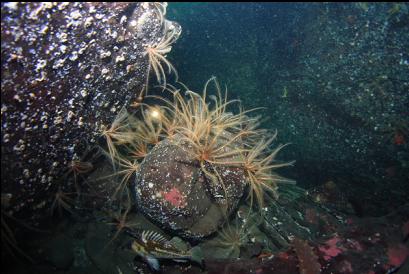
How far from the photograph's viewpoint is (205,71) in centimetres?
678

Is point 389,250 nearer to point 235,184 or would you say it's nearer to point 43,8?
point 235,184

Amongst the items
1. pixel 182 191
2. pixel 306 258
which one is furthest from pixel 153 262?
pixel 306 258

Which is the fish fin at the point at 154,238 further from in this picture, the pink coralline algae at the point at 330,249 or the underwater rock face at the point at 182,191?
the pink coralline algae at the point at 330,249

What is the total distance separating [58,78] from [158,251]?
251 cm

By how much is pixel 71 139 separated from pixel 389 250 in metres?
4.52

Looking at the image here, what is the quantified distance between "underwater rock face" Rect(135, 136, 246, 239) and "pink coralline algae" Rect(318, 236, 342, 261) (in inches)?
54.0

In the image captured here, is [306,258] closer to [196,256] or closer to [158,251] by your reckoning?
[196,256]

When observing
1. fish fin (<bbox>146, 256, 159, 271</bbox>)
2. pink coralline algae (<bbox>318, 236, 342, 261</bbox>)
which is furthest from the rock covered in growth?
pink coralline algae (<bbox>318, 236, 342, 261</bbox>)

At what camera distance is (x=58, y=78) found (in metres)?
A: 3.28

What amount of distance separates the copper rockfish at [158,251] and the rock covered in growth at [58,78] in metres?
1.40

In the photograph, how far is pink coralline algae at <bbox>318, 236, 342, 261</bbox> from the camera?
12.2 ft

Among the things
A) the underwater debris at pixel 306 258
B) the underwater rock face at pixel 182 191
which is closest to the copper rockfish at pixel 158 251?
the underwater rock face at pixel 182 191

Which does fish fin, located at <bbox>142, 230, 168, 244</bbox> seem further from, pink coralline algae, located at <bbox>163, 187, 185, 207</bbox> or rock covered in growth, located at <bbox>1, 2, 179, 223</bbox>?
rock covered in growth, located at <bbox>1, 2, 179, 223</bbox>

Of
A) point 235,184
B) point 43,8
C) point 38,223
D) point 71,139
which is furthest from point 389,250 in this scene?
point 43,8
